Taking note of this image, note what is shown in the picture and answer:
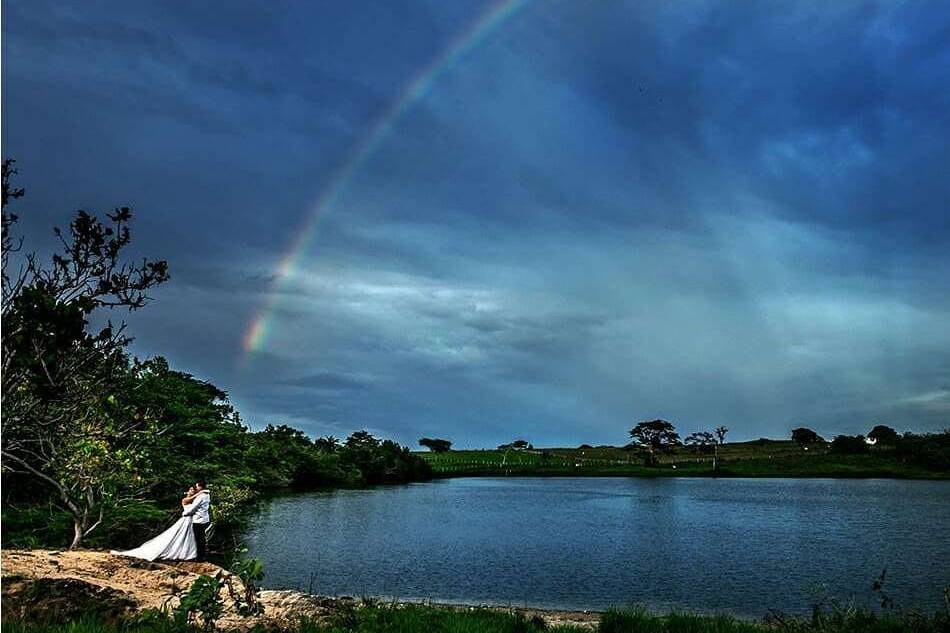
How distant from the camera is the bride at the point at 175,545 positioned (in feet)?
86.1

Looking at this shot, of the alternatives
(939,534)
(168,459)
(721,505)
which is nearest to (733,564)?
(939,534)

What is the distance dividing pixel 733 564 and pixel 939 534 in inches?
980

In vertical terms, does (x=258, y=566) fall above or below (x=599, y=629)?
above

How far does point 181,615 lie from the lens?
1534 cm

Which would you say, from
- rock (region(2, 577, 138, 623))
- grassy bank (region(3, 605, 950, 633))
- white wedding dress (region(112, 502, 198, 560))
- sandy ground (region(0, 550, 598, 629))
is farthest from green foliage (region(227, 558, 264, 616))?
white wedding dress (region(112, 502, 198, 560))

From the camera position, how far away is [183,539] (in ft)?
87.5

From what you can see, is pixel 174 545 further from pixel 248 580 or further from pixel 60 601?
pixel 248 580

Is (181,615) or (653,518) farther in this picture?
(653,518)

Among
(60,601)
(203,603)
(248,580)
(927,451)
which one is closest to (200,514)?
(60,601)

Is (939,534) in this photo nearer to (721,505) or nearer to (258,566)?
(721,505)

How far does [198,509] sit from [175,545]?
1409mm

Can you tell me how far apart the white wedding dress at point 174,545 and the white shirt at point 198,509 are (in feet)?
0.15

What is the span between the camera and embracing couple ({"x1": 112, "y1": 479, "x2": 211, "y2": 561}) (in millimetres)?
26266

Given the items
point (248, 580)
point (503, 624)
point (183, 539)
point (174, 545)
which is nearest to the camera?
point (248, 580)
